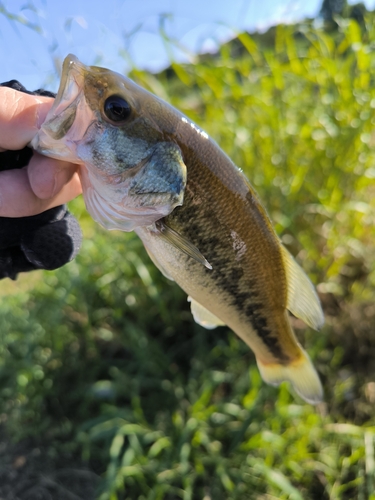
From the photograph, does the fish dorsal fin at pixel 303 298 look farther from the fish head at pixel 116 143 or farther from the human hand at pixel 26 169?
the human hand at pixel 26 169

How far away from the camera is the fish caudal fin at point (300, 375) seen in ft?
4.46

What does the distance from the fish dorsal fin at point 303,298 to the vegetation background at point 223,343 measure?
32.7 inches

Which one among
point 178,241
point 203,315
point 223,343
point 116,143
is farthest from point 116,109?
point 223,343

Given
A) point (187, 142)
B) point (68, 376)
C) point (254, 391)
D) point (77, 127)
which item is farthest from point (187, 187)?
point (68, 376)

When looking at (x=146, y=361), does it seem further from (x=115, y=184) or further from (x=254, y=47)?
(x=254, y=47)

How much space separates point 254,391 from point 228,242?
43.5 inches

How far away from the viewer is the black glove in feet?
3.58

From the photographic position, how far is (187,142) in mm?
987

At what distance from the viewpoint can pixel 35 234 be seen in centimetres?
113

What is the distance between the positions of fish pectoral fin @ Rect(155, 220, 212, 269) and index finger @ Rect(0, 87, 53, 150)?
1.23 feet

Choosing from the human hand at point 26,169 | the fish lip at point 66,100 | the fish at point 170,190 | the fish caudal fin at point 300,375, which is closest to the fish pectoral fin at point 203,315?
the fish at point 170,190

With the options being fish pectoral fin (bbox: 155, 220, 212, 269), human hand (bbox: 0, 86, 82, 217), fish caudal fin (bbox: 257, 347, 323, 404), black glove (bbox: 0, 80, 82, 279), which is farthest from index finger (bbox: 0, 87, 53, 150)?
fish caudal fin (bbox: 257, 347, 323, 404)

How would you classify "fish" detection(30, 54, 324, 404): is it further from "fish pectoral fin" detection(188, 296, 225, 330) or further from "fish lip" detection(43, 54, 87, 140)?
"fish pectoral fin" detection(188, 296, 225, 330)

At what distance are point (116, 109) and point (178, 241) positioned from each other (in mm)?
337
